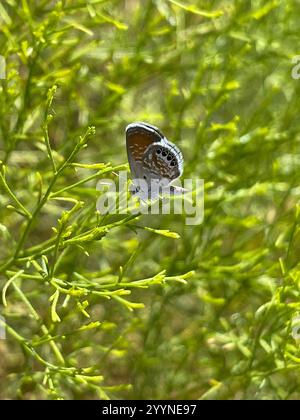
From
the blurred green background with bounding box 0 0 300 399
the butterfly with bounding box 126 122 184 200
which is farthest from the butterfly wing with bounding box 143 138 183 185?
the blurred green background with bounding box 0 0 300 399

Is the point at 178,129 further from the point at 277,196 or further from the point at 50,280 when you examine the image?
the point at 50,280

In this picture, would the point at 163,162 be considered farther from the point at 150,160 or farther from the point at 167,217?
the point at 167,217

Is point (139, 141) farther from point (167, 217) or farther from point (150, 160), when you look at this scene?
point (167, 217)

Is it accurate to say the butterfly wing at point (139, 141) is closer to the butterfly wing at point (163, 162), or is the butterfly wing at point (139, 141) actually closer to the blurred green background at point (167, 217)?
the butterfly wing at point (163, 162)

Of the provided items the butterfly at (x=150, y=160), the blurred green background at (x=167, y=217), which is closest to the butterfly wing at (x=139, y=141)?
the butterfly at (x=150, y=160)

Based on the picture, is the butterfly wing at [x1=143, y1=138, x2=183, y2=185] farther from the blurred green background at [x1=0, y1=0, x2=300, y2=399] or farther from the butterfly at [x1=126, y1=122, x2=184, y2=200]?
the blurred green background at [x1=0, y1=0, x2=300, y2=399]

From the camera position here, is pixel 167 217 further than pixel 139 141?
Yes

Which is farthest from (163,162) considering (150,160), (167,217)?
(167,217)
